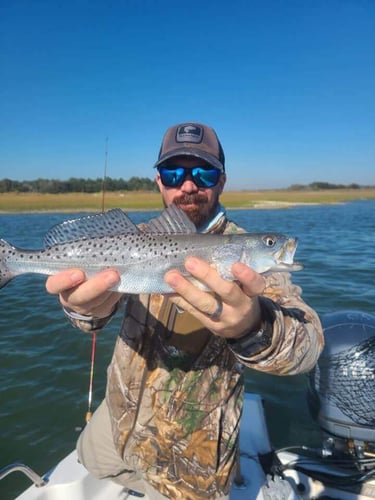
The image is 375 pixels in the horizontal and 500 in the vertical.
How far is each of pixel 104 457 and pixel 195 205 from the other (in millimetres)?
2791

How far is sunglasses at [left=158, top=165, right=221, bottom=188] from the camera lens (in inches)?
151

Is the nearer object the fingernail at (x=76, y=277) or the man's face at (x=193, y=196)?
the fingernail at (x=76, y=277)

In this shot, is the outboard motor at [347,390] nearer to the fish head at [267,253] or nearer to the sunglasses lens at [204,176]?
the fish head at [267,253]

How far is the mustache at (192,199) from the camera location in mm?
3840

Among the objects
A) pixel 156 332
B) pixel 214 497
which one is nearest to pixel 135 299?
pixel 156 332

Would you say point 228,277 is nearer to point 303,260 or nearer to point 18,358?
point 18,358

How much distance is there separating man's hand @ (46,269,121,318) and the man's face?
1440 mm

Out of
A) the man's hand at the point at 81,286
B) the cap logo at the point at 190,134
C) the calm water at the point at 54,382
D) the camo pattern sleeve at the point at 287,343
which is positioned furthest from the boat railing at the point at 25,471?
the cap logo at the point at 190,134

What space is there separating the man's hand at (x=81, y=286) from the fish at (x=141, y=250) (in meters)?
0.35

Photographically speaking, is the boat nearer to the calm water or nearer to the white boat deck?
the white boat deck

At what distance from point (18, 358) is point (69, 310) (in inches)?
248

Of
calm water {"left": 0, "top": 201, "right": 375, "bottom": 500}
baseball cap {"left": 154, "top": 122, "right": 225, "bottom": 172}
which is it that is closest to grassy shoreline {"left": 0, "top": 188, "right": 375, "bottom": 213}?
calm water {"left": 0, "top": 201, "right": 375, "bottom": 500}

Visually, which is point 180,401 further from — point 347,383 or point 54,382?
point 54,382

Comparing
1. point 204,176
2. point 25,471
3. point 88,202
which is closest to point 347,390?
point 204,176
